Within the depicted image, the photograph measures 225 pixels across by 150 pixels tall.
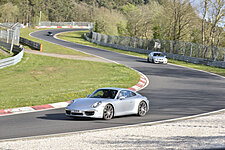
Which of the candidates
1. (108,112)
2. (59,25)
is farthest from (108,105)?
(59,25)

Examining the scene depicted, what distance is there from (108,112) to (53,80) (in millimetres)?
14885

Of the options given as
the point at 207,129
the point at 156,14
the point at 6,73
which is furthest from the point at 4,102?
the point at 156,14

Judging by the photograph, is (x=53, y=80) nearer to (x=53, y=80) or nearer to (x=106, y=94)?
(x=53, y=80)

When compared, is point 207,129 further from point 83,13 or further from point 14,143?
point 83,13

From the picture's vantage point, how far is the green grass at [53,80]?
62.5 ft

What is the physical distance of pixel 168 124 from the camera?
1195 centimetres

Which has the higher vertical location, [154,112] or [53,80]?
[154,112]

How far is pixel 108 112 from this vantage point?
13.1 m

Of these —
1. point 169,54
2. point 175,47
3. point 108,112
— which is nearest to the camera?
point 108,112

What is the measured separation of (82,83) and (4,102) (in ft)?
27.9

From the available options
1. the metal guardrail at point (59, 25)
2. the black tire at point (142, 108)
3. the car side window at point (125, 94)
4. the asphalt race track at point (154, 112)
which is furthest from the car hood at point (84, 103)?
the metal guardrail at point (59, 25)

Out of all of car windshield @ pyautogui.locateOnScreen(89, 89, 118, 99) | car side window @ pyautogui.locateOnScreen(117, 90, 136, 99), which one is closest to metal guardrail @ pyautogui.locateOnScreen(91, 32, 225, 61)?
car side window @ pyautogui.locateOnScreen(117, 90, 136, 99)

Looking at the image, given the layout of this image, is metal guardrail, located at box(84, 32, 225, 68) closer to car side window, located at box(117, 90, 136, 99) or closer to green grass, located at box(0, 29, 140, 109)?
green grass, located at box(0, 29, 140, 109)

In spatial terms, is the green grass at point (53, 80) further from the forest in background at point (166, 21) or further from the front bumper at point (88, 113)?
the forest in background at point (166, 21)
